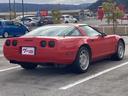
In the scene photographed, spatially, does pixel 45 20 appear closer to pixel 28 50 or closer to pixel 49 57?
pixel 28 50

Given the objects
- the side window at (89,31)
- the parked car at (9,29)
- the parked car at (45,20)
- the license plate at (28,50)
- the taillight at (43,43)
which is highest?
the side window at (89,31)

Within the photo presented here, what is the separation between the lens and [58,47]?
29.0ft

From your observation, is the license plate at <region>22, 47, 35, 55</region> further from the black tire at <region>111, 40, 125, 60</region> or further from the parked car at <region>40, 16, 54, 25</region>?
the parked car at <region>40, 16, 54, 25</region>

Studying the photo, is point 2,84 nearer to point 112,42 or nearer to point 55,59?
point 55,59

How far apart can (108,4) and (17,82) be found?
1137 inches

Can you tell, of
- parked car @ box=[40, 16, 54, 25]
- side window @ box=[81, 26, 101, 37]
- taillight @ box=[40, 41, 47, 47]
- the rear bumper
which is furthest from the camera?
parked car @ box=[40, 16, 54, 25]

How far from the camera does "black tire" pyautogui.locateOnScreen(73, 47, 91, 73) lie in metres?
9.27

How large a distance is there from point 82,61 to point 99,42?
1051 mm

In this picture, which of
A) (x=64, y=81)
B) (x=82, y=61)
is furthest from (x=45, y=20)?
(x=64, y=81)

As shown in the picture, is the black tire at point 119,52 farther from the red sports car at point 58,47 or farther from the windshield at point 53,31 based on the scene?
the windshield at point 53,31

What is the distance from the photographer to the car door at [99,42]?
1005 centimetres

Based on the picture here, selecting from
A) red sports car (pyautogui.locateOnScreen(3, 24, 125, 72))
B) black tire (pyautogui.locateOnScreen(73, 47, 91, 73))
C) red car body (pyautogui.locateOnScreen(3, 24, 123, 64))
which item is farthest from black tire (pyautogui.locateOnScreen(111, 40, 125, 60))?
black tire (pyautogui.locateOnScreen(73, 47, 91, 73))

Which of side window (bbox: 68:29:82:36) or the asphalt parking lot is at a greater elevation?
side window (bbox: 68:29:82:36)

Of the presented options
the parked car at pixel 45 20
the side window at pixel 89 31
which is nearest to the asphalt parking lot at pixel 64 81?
the side window at pixel 89 31
